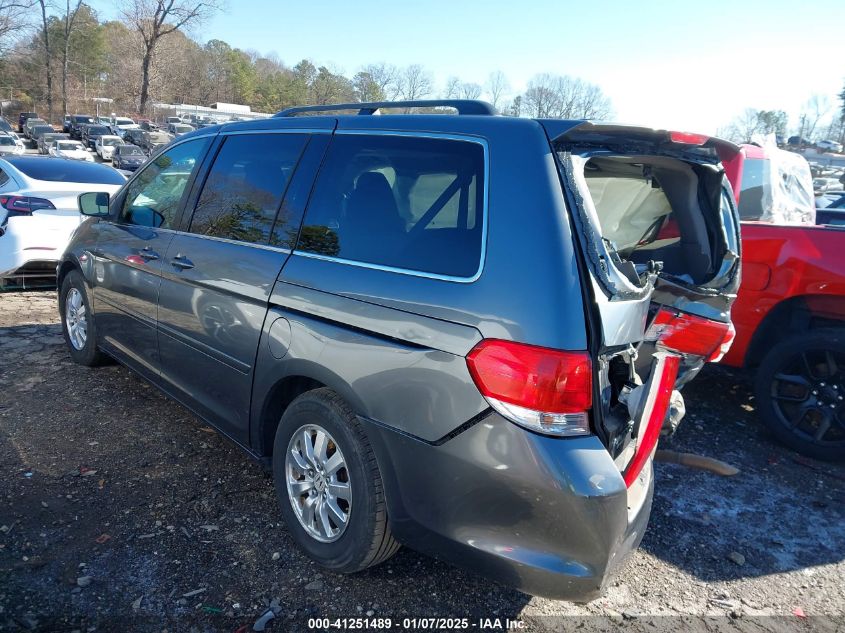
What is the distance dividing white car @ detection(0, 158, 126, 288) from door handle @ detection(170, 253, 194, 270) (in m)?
3.96

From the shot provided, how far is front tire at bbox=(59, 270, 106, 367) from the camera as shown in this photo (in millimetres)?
4582

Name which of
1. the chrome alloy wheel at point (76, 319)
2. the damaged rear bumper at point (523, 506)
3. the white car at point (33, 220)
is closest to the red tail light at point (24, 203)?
the white car at point (33, 220)

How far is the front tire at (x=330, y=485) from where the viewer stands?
2375 millimetres

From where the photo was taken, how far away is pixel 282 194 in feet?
9.78

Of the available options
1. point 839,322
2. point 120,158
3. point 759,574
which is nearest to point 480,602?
point 759,574

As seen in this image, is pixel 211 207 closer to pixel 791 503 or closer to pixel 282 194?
pixel 282 194

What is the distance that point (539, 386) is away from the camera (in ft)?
6.36

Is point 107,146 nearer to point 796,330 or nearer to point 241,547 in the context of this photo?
point 241,547

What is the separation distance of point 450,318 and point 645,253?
6.59ft

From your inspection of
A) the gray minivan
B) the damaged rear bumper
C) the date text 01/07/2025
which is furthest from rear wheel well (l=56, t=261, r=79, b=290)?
the damaged rear bumper

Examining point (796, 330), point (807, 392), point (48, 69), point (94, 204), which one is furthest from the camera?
point (48, 69)

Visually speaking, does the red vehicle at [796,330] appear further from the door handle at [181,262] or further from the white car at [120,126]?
the white car at [120,126]

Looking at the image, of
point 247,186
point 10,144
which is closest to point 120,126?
point 10,144

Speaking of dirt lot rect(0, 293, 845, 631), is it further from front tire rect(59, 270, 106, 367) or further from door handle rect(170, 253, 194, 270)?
door handle rect(170, 253, 194, 270)
